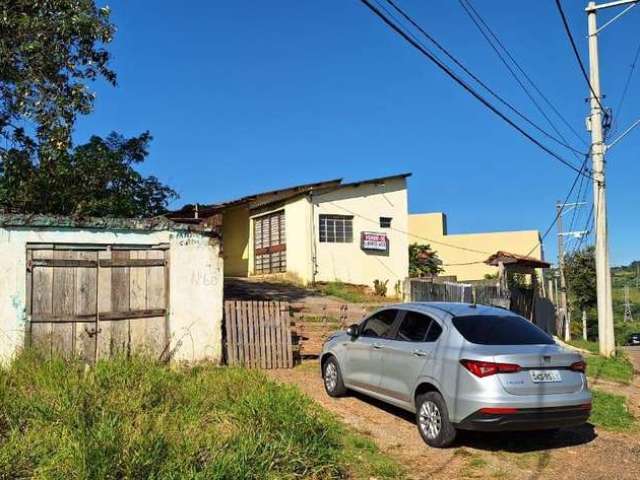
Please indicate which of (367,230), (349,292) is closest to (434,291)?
(349,292)

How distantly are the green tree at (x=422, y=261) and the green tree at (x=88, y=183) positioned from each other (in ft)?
49.0

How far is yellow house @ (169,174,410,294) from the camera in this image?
2350 centimetres

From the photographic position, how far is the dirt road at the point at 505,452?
6535 millimetres

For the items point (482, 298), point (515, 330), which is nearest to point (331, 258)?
point (482, 298)

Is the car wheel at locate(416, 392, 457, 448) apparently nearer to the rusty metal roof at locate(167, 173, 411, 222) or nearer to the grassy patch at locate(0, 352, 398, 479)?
the grassy patch at locate(0, 352, 398, 479)

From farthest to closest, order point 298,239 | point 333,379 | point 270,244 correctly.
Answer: point 270,244, point 298,239, point 333,379

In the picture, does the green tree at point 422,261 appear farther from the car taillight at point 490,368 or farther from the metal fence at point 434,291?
the car taillight at point 490,368

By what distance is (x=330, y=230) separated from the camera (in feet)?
78.7

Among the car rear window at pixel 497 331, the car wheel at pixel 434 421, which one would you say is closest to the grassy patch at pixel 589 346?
the car rear window at pixel 497 331

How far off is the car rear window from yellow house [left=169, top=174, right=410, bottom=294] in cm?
1552

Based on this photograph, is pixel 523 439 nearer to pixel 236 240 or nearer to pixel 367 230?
pixel 367 230

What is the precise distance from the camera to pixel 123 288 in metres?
10.2

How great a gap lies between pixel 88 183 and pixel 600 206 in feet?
43.1

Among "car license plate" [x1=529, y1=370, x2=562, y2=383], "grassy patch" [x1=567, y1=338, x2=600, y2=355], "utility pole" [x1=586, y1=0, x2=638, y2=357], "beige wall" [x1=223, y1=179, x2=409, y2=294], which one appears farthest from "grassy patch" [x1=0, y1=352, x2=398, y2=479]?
"beige wall" [x1=223, y1=179, x2=409, y2=294]
